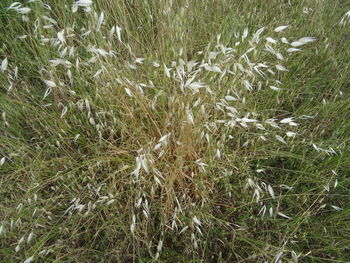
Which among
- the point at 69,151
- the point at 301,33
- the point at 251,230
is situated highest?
the point at 301,33

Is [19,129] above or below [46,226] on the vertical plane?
above

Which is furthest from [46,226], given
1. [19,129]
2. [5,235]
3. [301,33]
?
[301,33]

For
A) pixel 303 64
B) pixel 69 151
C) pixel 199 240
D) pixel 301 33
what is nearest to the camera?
pixel 199 240

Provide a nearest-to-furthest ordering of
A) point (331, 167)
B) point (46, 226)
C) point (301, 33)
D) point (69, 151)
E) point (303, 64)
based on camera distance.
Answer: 1. point (46, 226)
2. point (331, 167)
3. point (69, 151)
4. point (303, 64)
5. point (301, 33)

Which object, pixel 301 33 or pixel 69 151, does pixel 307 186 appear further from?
pixel 69 151

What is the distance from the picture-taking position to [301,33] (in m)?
2.01

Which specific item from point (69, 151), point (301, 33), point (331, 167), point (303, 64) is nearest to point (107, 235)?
point (69, 151)

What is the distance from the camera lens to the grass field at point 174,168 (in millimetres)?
1283

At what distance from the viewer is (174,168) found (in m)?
1.38

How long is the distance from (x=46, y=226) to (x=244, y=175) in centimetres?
91

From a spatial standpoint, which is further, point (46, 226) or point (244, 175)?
point (244, 175)

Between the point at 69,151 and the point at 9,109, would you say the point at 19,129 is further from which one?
the point at 69,151

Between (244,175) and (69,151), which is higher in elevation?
(69,151)

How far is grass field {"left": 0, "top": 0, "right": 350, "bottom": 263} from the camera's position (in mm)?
1283
